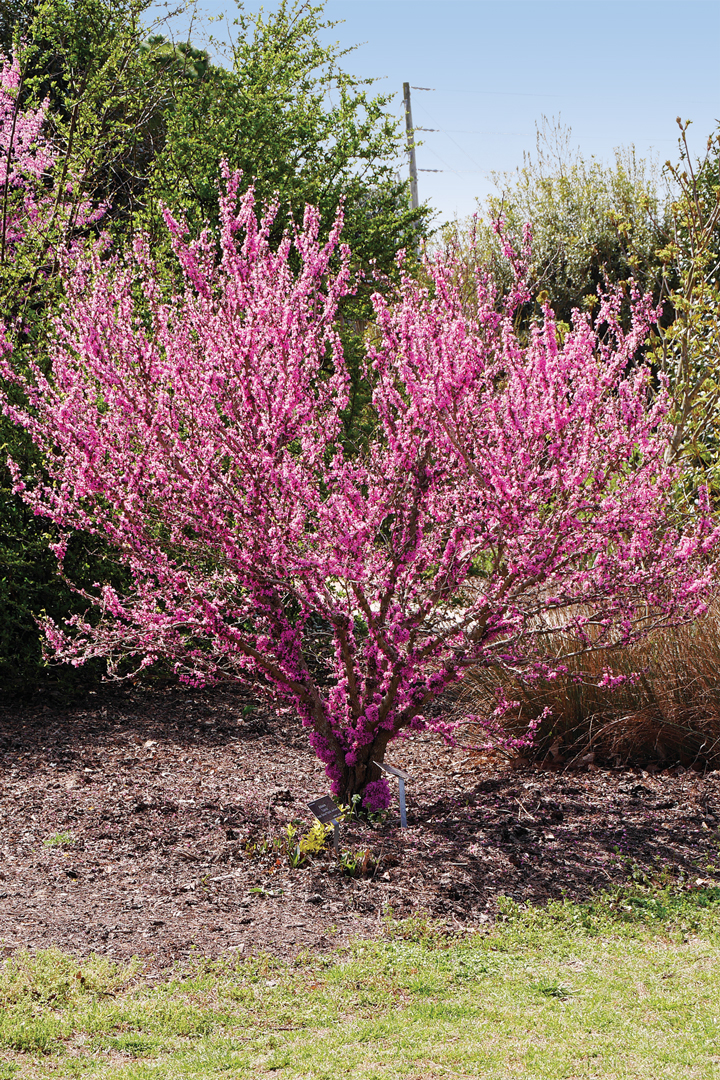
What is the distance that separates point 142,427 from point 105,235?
479 cm

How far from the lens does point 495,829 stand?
5.16m

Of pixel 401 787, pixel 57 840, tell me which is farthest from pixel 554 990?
pixel 57 840

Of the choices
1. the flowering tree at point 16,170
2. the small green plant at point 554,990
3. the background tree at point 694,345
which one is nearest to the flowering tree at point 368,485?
the small green plant at point 554,990

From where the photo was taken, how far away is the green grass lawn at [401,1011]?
3.05 m

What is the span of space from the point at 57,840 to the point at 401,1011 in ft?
8.09

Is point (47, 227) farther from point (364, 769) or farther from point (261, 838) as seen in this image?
point (261, 838)

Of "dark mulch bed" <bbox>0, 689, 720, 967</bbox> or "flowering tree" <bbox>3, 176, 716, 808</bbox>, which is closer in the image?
"dark mulch bed" <bbox>0, 689, 720, 967</bbox>

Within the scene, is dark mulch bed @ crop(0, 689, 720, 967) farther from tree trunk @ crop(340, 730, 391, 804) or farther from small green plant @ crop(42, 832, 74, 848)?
tree trunk @ crop(340, 730, 391, 804)

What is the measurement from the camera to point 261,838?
Result: 506 cm

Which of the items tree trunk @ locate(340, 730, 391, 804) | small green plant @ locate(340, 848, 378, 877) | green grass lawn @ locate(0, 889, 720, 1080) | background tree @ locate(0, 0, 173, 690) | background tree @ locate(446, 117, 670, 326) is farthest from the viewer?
background tree @ locate(446, 117, 670, 326)

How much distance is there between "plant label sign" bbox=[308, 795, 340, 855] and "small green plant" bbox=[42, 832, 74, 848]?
55.0 inches

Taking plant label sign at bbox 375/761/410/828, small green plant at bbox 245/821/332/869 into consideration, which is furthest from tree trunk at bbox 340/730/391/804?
small green plant at bbox 245/821/332/869

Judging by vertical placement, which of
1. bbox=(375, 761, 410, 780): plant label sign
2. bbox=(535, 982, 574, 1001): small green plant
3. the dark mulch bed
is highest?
bbox=(375, 761, 410, 780): plant label sign

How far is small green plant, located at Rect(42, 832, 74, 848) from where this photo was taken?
509 cm
